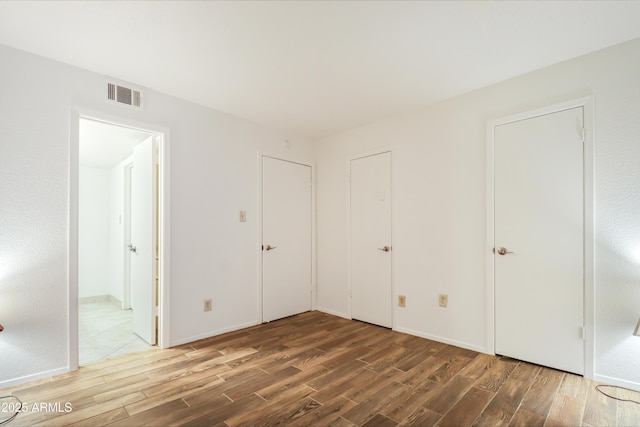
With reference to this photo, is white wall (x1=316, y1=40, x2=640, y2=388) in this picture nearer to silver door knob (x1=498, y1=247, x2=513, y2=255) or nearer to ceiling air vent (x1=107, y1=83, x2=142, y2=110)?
silver door knob (x1=498, y1=247, x2=513, y2=255)

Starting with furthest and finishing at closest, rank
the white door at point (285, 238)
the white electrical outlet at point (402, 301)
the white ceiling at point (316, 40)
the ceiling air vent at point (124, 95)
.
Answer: the white door at point (285, 238) < the white electrical outlet at point (402, 301) < the ceiling air vent at point (124, 95) < the white ceiling at point (316, 40)

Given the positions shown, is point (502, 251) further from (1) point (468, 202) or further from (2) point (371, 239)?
(2) point (371, 239)

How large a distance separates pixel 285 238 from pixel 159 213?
1540 mm

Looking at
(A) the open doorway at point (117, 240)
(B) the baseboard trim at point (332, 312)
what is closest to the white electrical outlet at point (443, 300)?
(B) the baseboard trim at point (332, 312)

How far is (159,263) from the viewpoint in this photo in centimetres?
301

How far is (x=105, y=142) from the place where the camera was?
12.4 ft

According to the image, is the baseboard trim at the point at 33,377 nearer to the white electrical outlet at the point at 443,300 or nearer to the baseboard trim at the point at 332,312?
the baseboard trim at the point at 332,312

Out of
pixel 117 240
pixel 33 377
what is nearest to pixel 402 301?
pixel 33 377

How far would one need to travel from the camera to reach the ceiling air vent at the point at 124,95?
266 cm

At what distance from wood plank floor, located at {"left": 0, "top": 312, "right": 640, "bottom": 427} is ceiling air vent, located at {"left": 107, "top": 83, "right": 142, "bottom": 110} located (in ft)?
7.32

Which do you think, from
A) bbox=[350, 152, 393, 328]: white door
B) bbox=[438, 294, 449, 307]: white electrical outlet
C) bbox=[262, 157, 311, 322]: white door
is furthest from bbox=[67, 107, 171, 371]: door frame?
bbox=[438, 294, 449, 307]: white electrical outlet

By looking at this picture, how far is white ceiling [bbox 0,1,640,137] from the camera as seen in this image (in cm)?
186

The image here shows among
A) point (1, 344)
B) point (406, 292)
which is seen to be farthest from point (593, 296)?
point (1, 344)

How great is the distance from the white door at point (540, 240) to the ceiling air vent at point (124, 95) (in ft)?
10.6
